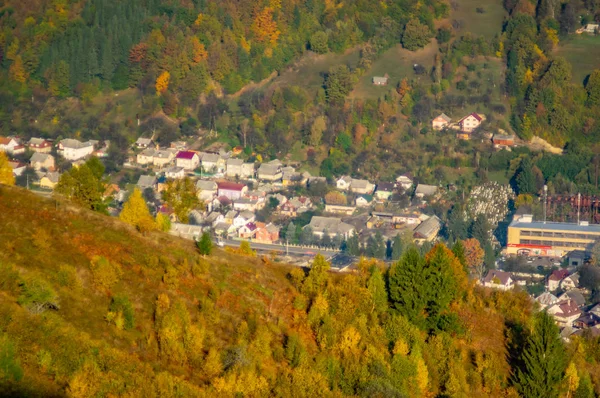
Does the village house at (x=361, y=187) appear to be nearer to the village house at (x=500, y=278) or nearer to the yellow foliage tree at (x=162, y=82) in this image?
the village house at (x=500, y=278)

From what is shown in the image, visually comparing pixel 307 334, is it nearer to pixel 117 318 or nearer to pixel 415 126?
pixel 117 318

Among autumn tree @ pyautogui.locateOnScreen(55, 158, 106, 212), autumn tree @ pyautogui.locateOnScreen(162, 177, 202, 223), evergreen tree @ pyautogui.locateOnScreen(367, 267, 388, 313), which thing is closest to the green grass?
autumn tree @ pyautogui.locateOnScreen(162, 177, 202, 223)

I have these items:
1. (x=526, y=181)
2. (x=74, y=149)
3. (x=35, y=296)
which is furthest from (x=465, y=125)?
(x=35, y=296)

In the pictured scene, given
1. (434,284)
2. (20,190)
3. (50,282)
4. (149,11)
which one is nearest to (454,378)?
(434,284)

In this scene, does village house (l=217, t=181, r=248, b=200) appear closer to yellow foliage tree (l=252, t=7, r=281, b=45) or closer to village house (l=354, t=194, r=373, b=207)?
village house (l=354, t=194, r=373, b=207)

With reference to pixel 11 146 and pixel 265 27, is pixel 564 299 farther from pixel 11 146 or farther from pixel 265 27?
pixel 265 27
